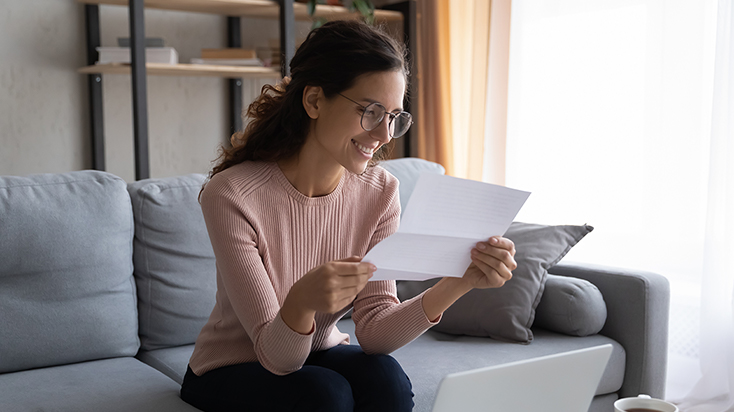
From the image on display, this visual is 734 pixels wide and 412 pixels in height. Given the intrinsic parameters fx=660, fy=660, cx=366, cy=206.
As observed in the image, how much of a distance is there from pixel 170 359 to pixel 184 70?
1362mm

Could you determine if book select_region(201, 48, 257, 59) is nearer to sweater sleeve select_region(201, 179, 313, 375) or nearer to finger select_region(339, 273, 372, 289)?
sweater sleeve select_region(201, 179, 313, 375)

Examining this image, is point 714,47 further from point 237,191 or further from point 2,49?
point 2,49

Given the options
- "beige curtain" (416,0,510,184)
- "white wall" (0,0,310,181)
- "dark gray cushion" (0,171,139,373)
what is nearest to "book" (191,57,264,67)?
"white wall" (0,0,310,181)

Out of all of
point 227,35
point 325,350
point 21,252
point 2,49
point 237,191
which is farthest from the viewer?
point 227,35

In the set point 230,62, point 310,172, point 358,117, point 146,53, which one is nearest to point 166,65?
point 146,53

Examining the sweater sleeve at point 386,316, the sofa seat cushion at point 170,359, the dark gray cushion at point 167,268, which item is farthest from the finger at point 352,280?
the dark gray cushion at point 167,268

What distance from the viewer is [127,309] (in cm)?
163

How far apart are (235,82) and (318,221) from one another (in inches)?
77.7

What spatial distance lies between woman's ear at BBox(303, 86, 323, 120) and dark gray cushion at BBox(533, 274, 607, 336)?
92cm

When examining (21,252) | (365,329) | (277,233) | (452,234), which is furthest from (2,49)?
(452,234)

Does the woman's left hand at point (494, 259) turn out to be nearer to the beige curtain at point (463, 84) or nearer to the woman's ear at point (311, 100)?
the woman's ear at point (311, 100)

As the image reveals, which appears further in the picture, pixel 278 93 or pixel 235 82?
pixel 235 82

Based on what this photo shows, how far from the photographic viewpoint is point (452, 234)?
1.04 m

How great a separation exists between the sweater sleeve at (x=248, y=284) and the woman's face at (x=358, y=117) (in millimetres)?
206
